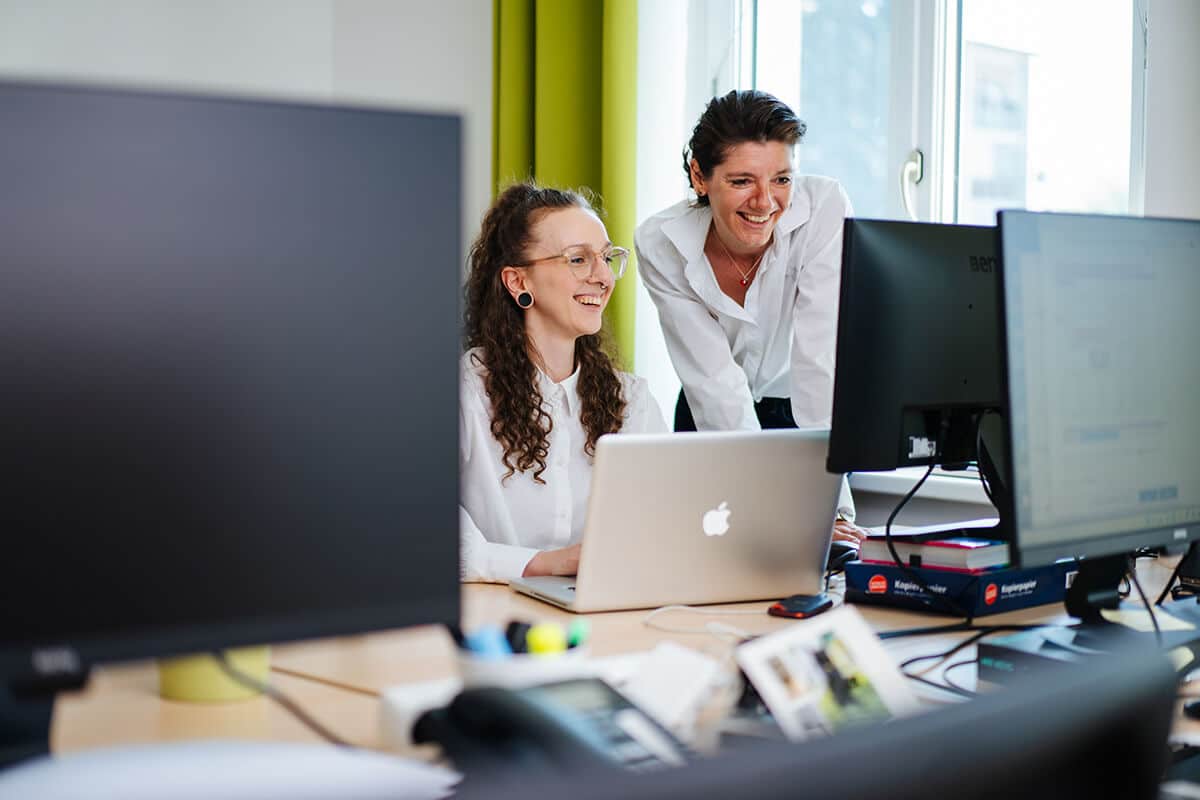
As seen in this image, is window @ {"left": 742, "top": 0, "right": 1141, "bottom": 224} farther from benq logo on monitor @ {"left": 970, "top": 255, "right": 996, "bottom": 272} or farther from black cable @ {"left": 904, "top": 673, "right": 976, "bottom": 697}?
black cable @ {"left": 904, "top": 673, "right": 976, "bottom": 697}

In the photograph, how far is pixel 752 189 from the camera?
8.16 ft

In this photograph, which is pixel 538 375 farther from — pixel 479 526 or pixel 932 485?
pixel 932 485

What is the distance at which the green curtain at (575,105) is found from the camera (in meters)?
3.23

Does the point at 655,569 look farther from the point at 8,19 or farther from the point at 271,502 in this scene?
the point at 8,19

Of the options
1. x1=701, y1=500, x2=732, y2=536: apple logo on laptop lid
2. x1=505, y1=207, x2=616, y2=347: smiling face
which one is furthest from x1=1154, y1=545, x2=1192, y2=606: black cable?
x1=505, y1=207, x2=616, y2=347: smiling face

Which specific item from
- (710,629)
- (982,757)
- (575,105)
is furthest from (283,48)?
(982,757)

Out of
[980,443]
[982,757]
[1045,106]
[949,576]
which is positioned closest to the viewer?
[982,757]

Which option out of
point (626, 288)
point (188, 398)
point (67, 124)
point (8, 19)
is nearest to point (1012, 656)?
point (188, 398)

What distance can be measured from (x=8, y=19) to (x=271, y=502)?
97.1 inches

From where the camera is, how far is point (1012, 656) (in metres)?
1.17

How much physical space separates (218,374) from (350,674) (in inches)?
20.0

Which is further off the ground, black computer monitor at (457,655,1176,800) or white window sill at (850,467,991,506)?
black computer monitor at (457,655,1176,800)

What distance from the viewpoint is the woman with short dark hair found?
2465 mm

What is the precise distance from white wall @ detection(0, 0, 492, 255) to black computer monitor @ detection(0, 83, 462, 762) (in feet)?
5.93
